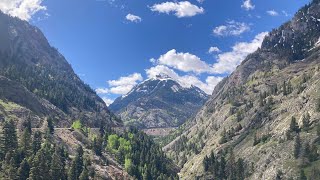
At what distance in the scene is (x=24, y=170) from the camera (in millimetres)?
150250

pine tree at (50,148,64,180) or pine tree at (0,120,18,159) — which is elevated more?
pine tree at (0,120,18,159)

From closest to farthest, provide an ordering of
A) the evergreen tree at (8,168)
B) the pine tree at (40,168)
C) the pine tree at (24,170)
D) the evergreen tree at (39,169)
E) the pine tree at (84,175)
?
the evergreen tree at (8,168), the evergreen tree at (39,169), the pine tree at (40,168), the pine tree at (24,170), the pine tree at (84,175)

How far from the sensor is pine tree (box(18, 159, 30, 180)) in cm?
14850

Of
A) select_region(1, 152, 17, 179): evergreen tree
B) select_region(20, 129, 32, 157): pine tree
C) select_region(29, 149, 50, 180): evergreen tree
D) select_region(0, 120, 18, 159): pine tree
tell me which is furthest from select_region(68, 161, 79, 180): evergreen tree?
select_region(0, 120, 18, 159): pine tree

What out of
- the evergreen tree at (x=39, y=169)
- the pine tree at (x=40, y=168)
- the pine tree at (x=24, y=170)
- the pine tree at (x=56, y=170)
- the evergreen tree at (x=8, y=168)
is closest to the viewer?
the evergreen tree at (x=8, y=168)

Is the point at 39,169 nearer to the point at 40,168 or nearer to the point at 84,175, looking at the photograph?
the point at 40,168

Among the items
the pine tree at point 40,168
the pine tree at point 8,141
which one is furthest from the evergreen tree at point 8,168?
the pine tree at point 8,141

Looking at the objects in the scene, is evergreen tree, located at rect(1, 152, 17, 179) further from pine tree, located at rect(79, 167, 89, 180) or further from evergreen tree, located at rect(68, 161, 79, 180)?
pine tree, located at rect(79, 167, 89, 180)

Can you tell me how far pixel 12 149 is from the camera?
170 metres

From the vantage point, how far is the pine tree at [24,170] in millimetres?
148500

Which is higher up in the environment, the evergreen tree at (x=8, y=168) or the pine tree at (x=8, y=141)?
the pine tree at (x=8, y=141)

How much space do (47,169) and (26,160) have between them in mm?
9383

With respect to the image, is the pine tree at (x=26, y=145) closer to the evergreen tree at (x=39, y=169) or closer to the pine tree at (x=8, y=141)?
the pine tree at (x=8, y=141)

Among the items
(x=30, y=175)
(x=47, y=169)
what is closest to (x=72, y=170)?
(x=47, y=169)
